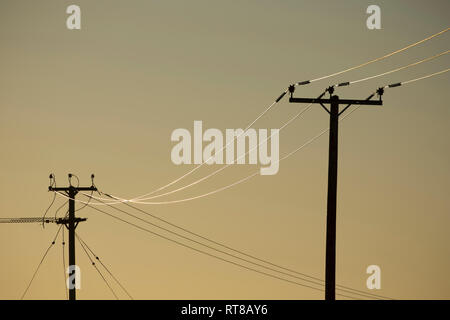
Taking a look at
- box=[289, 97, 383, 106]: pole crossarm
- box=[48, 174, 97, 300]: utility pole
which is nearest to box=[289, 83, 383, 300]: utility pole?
box=[289, 97, 383, 106]: pole crossarm

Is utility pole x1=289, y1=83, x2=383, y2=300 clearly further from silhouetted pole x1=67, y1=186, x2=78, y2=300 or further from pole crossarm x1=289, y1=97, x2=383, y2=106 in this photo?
silhouetted pole x1=67, y1=186, x2=78, y2=300

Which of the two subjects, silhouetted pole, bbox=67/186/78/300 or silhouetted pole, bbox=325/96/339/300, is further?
silhouetted pole, bbox=67/186/78/300

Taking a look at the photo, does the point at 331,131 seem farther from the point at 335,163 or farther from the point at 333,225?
the point at 333,225

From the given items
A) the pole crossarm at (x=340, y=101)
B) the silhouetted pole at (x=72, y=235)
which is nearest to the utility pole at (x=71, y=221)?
the silhouetted pole at (x=72, y=235)

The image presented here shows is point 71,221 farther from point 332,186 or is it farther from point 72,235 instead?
point 332,186

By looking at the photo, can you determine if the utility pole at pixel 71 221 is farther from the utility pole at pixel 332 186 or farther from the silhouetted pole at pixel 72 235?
the utility pole at pixel 332 186

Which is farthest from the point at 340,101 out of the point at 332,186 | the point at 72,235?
the point at 72,235
